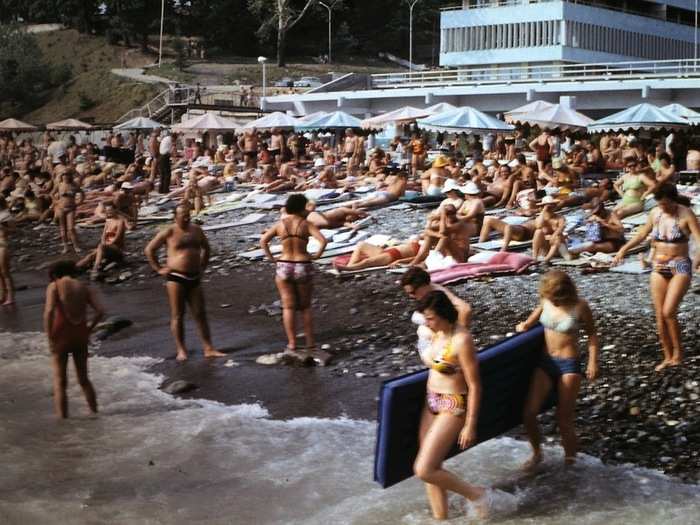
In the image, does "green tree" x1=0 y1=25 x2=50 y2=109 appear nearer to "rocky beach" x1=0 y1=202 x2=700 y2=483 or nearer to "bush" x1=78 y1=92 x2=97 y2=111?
"bush" x1=78 y1=92 x2=97 y2=111

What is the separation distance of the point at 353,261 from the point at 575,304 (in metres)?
8.03

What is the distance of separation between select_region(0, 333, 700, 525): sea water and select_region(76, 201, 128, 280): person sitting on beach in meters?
7.46

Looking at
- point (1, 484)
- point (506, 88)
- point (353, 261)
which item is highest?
point (506, 88)

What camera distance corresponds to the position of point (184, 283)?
1024 cm

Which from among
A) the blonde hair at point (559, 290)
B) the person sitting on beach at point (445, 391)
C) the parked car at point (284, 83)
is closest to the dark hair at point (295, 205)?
the blonde hair at point (559, 290)

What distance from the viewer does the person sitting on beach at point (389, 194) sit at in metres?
18.7

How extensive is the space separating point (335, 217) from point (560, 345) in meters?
11.2

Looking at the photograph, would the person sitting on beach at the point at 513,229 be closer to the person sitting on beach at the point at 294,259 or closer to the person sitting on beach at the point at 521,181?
the person sitting on beach at the point at 521,181

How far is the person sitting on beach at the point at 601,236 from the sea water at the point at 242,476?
6.19 metres

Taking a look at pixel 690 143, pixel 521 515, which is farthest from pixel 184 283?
pixel 690 143

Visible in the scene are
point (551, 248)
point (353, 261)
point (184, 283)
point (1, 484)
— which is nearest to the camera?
point (1, 484)

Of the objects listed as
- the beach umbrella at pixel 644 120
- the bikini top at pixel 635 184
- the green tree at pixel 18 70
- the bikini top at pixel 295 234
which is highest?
the green tree at pixel 18 70

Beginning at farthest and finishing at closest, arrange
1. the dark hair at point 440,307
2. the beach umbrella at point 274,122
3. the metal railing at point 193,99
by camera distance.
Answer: the metal railing at point 193,99 < the beach umbrella at point 274,122 < the dark hair at point 440,307

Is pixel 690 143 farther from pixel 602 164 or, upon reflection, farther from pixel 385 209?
pixel 385 209
